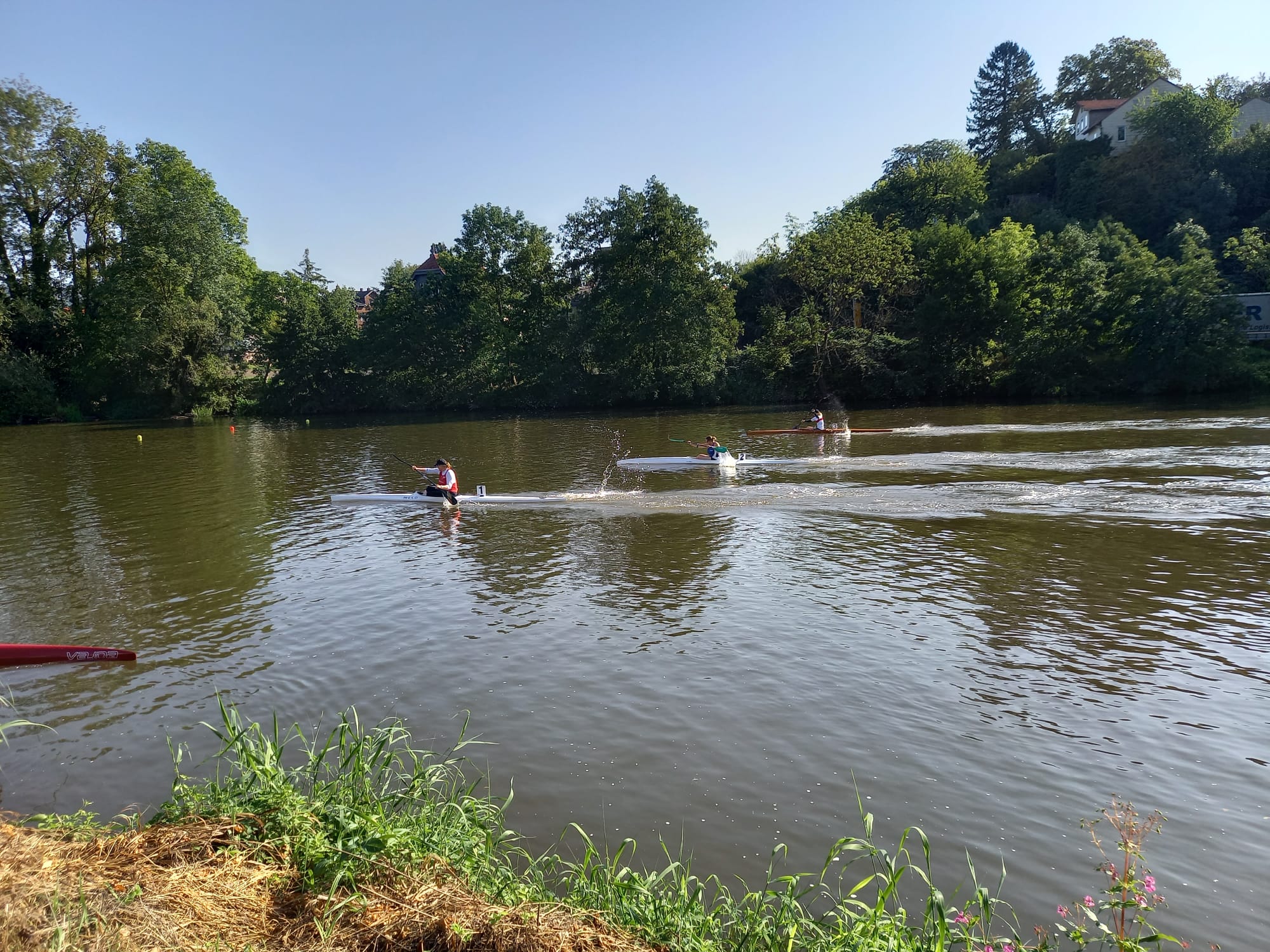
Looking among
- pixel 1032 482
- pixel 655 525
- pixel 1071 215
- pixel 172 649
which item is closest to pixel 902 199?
pixel 1071 215

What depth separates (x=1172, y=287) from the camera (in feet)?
153

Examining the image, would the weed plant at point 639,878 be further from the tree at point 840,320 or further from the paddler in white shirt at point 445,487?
the tree at point 840,320

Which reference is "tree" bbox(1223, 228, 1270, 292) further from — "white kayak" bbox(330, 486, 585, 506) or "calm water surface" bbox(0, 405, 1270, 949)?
"white kayak" bbox(330, 486, 585, 506)

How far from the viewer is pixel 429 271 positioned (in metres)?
72.5

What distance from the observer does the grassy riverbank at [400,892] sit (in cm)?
395

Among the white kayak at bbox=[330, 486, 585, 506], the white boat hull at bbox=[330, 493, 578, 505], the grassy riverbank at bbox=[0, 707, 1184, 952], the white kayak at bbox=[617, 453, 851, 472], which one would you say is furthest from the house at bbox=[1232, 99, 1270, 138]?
the grassy riverbank at bbox=[0, 707, 1184, 952]

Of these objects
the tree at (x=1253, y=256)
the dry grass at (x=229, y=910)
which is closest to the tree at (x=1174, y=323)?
the tree at (x=1253, y=256)

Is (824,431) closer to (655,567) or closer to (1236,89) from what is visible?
(655,567)

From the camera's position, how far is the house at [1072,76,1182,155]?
73.1 m

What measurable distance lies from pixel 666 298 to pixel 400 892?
2130 inches

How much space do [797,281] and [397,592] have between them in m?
47.2

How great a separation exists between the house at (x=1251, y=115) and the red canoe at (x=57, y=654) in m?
89.7

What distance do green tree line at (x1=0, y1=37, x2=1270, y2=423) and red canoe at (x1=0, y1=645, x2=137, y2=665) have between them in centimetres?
4812

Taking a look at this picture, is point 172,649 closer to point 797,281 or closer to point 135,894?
point 135,894
